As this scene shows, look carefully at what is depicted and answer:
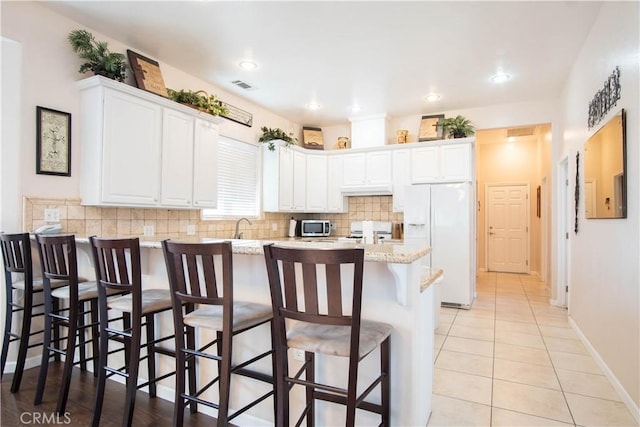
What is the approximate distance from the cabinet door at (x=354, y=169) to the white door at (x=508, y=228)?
13.1ft

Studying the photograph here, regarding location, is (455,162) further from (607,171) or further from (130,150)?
(130,150)

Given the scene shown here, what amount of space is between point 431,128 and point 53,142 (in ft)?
14.8

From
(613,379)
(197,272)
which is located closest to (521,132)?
(613,379)

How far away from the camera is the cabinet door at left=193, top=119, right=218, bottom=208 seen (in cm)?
365

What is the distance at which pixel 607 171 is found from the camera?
2521mm

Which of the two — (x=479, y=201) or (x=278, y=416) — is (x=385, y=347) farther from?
(x=479, y=201)

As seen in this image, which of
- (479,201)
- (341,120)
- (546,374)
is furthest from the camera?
(479,201)

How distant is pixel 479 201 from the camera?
795 centimetres

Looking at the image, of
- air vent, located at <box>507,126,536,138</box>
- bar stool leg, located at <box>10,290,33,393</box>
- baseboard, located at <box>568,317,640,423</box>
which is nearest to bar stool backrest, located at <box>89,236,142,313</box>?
bar stool leg, located at <box>10,290,33,393</box>

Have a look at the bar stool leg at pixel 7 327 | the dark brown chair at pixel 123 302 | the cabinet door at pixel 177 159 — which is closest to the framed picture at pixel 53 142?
the cabinet door at pixel 177 159

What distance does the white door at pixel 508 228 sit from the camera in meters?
7.59

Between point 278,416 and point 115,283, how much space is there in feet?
3.64

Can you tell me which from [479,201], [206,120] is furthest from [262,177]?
[479,201]

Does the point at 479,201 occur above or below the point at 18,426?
above
